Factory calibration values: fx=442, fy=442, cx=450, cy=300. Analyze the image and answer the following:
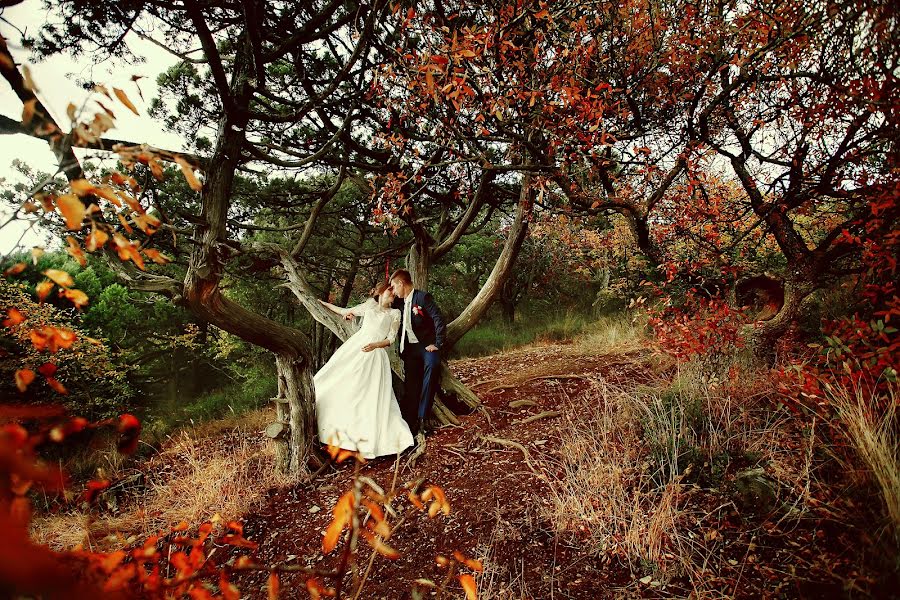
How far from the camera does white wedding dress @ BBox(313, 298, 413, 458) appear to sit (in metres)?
5.34

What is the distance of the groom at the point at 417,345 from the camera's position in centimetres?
575

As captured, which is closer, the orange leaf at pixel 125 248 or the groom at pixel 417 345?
the orange leaf at pixel 125 248

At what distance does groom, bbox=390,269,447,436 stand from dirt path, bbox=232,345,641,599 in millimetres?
480

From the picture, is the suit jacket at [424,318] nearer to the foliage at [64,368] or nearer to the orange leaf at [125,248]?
the orange leaf at [125,248]

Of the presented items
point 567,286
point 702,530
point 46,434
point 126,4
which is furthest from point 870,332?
point 567,286

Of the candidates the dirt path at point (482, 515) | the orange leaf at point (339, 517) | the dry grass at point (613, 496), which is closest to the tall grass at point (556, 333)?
the dirt path at point (482, 515)

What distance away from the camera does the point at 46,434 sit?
3.69 feet

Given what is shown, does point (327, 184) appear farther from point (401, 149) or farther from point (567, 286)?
point (567, 286)

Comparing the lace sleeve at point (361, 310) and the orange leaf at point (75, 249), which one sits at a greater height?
the orange leaf at point (75, 249)

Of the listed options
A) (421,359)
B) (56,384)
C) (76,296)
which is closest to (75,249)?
(76,296)

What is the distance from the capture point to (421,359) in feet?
19.7

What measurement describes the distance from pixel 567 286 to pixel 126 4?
1611cm

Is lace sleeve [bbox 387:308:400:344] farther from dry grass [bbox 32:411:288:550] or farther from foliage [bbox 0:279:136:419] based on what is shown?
foliage [bbox 0:279:136:419]

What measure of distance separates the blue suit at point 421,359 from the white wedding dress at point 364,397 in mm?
312
